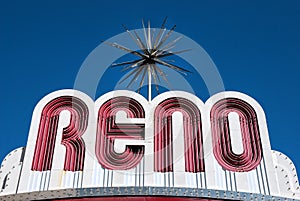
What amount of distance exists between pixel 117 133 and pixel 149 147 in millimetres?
962

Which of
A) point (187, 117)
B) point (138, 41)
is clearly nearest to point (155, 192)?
point (187, 117)

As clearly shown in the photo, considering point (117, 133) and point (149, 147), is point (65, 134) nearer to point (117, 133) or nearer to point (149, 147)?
point (117, 133)

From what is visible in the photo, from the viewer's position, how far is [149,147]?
10906 millimetres

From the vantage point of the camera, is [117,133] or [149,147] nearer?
[149,147]

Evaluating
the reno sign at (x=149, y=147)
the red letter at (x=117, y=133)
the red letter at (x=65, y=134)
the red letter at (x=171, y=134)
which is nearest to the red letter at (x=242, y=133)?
the reno sign at (x=149, y=147)

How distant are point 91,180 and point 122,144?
129 cm

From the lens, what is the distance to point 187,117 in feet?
37.7

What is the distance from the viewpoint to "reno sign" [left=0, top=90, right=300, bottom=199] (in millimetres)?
10312

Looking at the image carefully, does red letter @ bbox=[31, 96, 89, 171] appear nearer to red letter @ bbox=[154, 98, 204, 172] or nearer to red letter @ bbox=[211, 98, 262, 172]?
red letter @ bbox=[154, 98, 204, 172]

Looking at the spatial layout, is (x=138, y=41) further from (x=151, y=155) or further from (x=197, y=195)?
(x=197, y=195)

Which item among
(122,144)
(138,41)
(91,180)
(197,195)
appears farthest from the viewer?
(138,41)

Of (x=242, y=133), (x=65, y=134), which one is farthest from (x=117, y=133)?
(x=242, y=133)

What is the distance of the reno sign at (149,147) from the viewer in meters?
10.3

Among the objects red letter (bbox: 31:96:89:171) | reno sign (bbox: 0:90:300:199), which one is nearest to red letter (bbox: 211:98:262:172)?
reno sign (bbox: 0:90:300:199)
